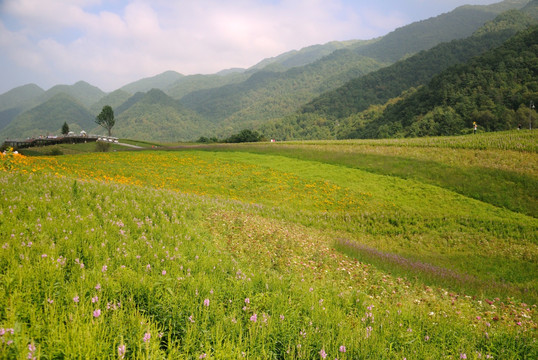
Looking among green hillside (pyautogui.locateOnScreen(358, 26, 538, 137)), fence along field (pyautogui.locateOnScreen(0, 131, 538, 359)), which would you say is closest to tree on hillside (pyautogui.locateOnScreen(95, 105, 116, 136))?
fence along field (pyautogui.locateOnScreen(0, 131, 538, 359))

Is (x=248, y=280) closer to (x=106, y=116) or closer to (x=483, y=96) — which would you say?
(x=106, y=116)

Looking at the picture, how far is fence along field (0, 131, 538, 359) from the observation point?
128 inches

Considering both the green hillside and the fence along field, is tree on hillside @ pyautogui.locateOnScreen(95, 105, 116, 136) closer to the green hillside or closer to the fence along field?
the fence along field

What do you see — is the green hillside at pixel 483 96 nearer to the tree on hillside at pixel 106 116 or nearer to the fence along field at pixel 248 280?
the fence along field at pixel 248 280

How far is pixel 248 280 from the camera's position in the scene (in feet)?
16.9

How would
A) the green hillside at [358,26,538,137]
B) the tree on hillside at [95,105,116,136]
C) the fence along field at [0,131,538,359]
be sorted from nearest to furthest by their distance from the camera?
the fence along field at [0,131,538,359] → the green hillside at [358,26,538,137] → the tree on hillside at [95,105,116,136]

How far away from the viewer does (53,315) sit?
3.14 m

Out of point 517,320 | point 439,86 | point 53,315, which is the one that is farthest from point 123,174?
point 439,86

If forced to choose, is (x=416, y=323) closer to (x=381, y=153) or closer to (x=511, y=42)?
(x=381, y=153)

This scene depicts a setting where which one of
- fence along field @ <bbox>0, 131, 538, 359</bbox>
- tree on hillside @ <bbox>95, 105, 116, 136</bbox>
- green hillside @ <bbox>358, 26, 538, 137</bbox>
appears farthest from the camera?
tree on hillside @ <bbox>95, 105, 116, 136</bbox>

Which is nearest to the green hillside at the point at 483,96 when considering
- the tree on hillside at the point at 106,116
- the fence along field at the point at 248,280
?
the fence along field at the point at 248,280

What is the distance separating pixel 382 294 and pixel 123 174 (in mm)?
25239

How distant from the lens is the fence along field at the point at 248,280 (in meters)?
3.26

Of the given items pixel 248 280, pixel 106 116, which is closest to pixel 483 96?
pixel 248 280
